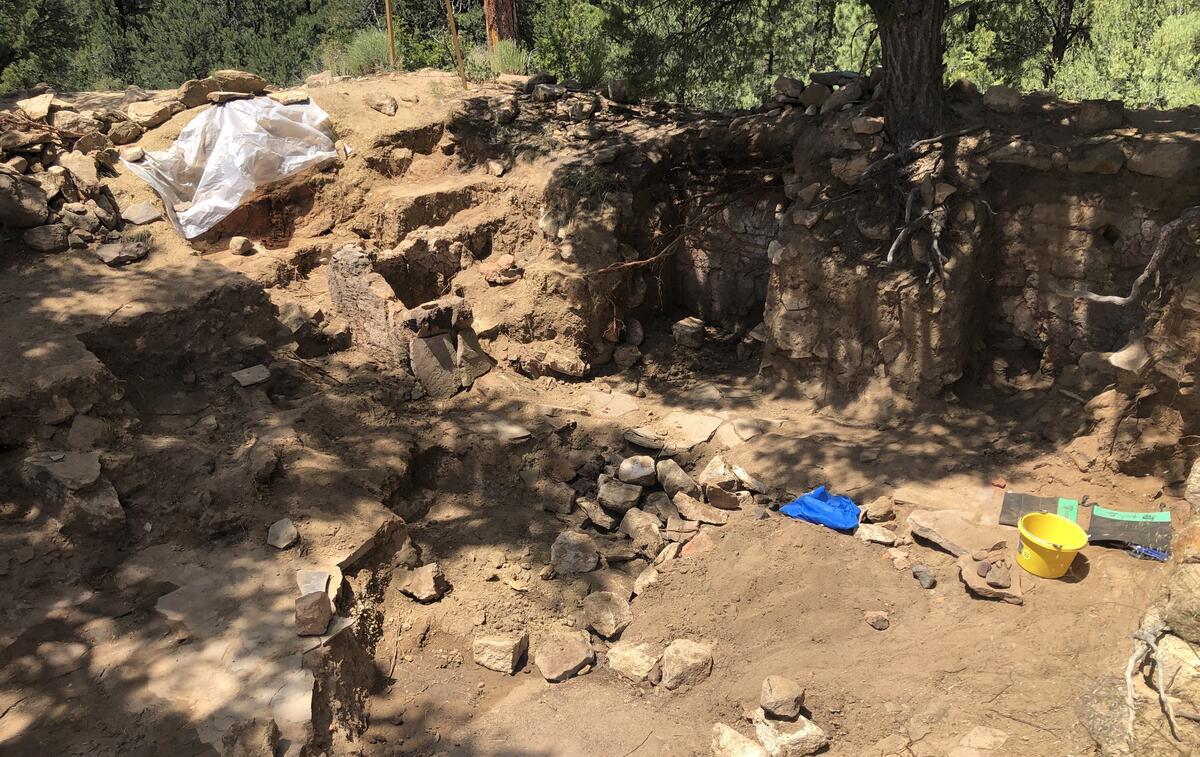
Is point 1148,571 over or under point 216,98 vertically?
under

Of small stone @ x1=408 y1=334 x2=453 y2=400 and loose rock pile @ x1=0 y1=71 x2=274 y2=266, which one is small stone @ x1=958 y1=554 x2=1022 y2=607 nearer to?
A: small stone @ x1=408 y1=334 x2=453 y2=400

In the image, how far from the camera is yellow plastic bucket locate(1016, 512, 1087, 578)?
4.20m

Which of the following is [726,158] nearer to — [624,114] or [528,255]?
[624,114]

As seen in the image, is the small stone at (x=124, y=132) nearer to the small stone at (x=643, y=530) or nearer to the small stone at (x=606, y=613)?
the small stone at (x=643, y=530)

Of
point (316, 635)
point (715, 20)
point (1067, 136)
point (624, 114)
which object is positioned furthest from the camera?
point (624, 114)

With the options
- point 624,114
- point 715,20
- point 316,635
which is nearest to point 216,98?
point 624,114

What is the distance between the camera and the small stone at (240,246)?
6.79 meters

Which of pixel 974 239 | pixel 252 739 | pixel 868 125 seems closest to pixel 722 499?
pixel 974 239

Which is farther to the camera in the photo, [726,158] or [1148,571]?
[726,158]

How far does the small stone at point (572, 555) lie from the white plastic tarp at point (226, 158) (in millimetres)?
4241

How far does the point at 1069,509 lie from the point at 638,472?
2634 mm

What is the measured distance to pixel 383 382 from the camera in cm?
617

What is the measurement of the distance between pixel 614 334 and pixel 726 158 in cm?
188

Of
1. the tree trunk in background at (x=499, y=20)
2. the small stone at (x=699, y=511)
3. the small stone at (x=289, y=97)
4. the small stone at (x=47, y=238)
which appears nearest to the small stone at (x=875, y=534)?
the small stone at (x=699, y=511)
